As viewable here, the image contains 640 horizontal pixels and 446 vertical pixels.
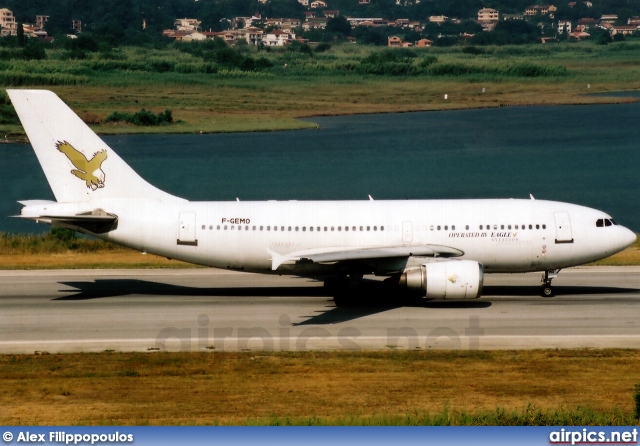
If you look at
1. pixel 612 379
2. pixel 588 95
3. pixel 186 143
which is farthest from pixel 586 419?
pixel 588 95

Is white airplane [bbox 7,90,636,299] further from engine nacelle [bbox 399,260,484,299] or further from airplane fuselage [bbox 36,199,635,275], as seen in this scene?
engine nacelle [bbox 399,260,484,299]

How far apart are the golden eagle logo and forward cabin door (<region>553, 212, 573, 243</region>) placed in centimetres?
1979

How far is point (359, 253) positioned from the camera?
43812mm

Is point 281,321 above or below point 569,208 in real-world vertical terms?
below

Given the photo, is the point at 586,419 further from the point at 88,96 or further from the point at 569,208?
the point at 88,96

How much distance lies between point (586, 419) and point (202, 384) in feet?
40.0

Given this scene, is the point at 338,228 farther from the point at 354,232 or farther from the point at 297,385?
the point at 297,385

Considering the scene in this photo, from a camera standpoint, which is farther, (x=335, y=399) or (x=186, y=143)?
(x=186, y=143)

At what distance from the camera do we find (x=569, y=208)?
46812mm

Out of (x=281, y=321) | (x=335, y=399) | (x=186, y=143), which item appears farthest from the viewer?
(x=186, y=143)

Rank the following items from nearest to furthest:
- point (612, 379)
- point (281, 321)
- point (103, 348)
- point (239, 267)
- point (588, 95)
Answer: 1. point (612, 379)
2. point (103, 348)
3. point (281, 321)
4. point (239, 267)
5. point (588, 95)

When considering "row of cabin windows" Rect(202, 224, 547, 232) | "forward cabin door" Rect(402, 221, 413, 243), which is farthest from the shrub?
"forward cabin door" Rect(402, 221, 413, 243)

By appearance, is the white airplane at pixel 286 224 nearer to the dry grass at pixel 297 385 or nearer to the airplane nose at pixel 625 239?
the airplane nose at pixel 625 239

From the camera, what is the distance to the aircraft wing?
43100 mm
